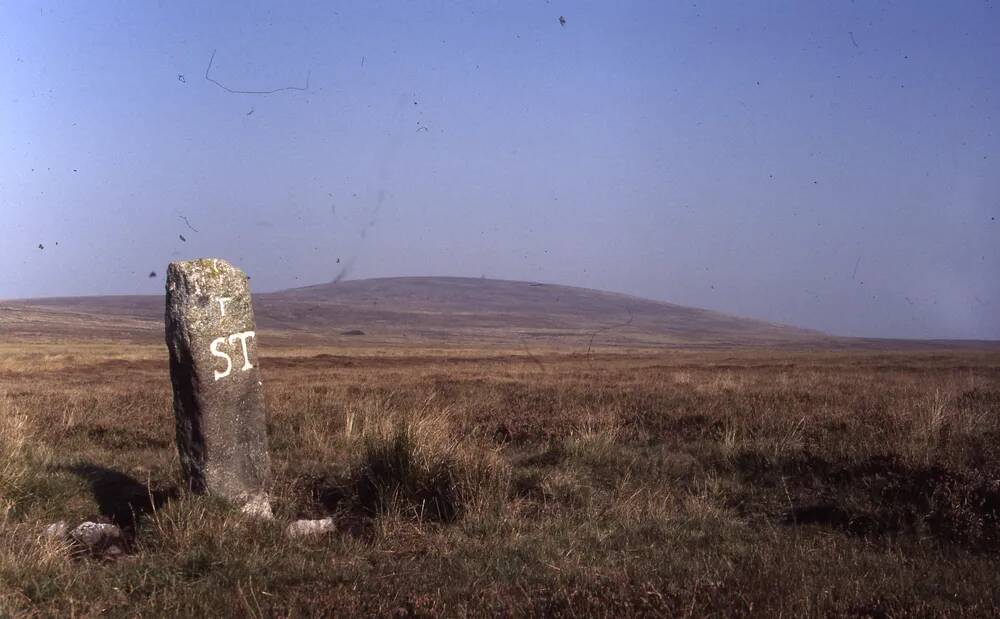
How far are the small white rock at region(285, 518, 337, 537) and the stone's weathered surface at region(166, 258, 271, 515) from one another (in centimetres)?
68

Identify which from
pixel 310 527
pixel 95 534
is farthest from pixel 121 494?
pixel 310 527

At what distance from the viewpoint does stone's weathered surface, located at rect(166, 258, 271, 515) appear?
24.0ft

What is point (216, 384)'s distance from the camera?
7.37 m

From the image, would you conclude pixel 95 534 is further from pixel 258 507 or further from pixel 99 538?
pixel 258 507

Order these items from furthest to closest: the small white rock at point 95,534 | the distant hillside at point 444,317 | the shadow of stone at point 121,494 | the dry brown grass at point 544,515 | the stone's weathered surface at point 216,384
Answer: the distant hillside at point 444,317 < the shadow of stone at point 121,494 < the stone's weathered surface at point 216,384 < the small white rock at point 95,534 < the dry brown grass at point 544,515

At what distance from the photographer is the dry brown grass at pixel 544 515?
484cm

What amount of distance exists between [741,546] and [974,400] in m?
9.63

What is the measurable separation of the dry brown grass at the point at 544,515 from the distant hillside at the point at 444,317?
211ft

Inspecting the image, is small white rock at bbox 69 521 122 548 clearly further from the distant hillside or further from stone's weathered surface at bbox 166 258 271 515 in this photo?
the distant hillside

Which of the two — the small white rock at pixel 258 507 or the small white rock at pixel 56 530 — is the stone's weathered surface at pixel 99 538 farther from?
the small white rock at pixel 258 507

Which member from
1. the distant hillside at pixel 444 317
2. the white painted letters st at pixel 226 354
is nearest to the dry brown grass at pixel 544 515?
the white painted letters st at pixel 226 354

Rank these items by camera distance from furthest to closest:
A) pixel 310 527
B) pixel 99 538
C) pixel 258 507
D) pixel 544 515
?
pixel 258 507
pixel 544 515
pixel 310 527
pixel 99 538

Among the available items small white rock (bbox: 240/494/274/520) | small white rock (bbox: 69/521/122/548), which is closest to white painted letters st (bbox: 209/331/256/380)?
small white rock (bbox: 240/494/274/520)

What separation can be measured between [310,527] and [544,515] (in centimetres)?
196
